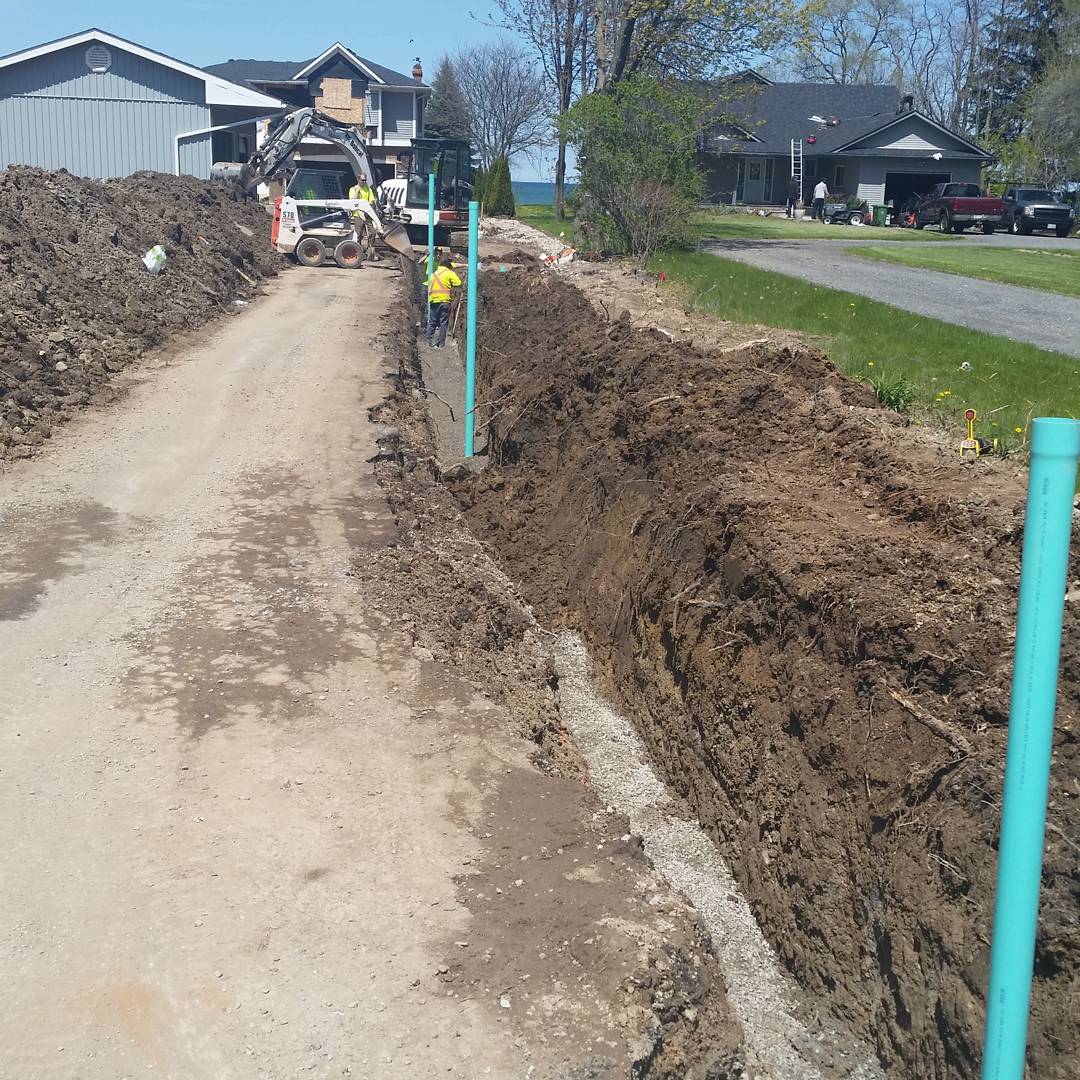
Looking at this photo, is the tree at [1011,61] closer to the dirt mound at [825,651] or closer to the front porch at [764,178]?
the front porch at [764,178]

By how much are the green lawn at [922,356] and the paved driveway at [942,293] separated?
830 millimetres

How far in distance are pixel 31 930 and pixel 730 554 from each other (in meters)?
4.48

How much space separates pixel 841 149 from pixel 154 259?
39128mm

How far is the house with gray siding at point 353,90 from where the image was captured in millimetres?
55031

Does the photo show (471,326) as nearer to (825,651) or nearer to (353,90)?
(825,651)

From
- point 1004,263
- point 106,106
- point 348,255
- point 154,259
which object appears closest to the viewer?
point 154,259

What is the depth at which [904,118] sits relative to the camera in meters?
50.8

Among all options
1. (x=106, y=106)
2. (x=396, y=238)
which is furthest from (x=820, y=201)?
(x=106, y=106)

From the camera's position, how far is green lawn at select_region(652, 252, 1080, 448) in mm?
9438

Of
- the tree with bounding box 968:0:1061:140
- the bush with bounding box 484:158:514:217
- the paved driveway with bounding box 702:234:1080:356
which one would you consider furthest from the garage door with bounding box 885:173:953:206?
the paved driveway with bounding box 702:234:1080:356

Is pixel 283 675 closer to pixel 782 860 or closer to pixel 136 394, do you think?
pixel 782 860

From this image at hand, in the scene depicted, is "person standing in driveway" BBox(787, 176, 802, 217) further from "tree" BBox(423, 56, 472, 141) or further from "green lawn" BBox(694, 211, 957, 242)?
"tree" BBox(423, 56, 472, 141)

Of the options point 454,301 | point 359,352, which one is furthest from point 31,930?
point 454,301

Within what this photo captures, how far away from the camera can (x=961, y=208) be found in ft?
131
